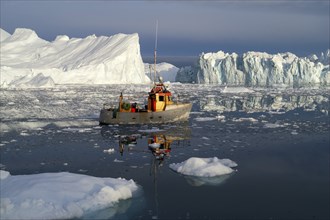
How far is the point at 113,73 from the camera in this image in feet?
180

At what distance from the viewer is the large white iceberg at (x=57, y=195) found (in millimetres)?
7145

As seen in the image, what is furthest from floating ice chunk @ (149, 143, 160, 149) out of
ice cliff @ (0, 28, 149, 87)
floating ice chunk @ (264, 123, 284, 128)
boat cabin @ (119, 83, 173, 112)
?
ice cliff @ (0, 28, 149, 87)

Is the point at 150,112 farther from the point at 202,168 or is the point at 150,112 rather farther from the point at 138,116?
the point at 202,168

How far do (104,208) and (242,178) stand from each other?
3788 millimetres

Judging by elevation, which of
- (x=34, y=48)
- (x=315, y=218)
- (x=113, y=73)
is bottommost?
(x=315, y=218)

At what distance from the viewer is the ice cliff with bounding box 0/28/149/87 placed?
49.8m

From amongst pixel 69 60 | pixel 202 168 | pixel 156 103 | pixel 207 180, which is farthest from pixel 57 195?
pixel 69 60

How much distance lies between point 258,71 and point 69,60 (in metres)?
27.9

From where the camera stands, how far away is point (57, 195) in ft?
25.3

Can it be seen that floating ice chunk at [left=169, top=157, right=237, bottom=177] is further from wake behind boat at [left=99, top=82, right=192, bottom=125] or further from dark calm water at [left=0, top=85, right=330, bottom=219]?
wake behind boat at [left=99, top=82, right=192, bottom=125]

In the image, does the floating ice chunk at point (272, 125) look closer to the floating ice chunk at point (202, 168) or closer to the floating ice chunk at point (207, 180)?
the floating ice chunk at point (202, 168)

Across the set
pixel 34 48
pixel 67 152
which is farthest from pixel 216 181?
pixel 34 48

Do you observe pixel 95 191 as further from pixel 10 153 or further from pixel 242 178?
pixel 10 153

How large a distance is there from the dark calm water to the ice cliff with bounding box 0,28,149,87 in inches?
1138
